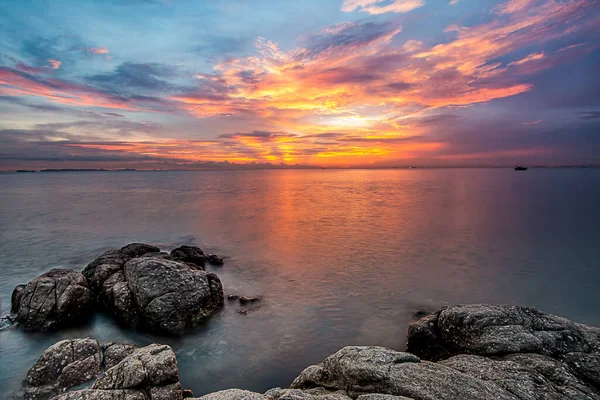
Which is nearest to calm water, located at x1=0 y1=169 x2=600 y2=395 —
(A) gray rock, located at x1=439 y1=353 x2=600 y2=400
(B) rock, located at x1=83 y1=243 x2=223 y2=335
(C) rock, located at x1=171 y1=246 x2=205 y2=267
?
(B) rock, located at x1=83 y1=243 x2=223 y2=335

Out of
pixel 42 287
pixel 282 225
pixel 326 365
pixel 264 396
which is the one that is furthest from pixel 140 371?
pixel 282 225

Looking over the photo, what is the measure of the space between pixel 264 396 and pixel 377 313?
9607 millimetres

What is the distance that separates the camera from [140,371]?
24.7 ft

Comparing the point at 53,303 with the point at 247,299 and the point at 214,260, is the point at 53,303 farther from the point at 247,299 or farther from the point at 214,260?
the point at 214,260

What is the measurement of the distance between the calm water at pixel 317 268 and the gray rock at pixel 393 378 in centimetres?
345

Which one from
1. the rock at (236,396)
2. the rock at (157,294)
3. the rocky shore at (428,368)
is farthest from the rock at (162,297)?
the rock at (236,396)

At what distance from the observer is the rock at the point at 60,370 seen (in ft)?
29.7

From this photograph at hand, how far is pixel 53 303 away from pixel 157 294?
441 cm

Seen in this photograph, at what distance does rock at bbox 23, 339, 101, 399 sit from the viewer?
29.7 ft

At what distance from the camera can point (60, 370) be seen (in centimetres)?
934

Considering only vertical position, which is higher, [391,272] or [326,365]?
[326,365]

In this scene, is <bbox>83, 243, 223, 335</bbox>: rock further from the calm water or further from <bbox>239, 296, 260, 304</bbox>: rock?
<bbox>239, 296, 260, 304</bbox>: rock

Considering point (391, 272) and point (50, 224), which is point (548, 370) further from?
point (50, 224)

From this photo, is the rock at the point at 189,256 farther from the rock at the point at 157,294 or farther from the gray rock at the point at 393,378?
the gray rock at the point at 393,378
